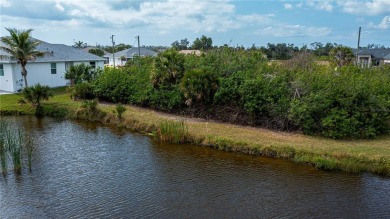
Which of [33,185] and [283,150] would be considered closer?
[33,185]

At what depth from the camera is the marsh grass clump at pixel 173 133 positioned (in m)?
15.7

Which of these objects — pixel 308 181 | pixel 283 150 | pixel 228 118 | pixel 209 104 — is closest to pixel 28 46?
pixel 209 104

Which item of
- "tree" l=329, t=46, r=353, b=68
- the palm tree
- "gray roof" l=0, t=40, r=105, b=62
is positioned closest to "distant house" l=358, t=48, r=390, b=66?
"tree" l=329, t=46, r=353, b=68

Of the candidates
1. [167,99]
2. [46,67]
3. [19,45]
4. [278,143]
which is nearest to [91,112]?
[167,99]

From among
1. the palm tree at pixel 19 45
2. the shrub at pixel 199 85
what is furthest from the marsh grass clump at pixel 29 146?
the palm tree at pixel 19 45

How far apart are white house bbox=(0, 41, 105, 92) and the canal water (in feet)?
52.1

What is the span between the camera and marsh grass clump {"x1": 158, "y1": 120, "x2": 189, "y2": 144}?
1573 centimetres

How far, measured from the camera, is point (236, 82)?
18.5 metres

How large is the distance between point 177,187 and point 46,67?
23.8 m

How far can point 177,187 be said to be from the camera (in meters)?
10.8

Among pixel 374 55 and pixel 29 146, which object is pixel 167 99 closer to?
pixel 29 146

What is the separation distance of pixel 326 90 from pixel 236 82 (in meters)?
4.69

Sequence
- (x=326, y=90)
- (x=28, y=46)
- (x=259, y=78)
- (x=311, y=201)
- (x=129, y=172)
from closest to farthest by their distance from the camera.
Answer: (x=311, y=201)
(x=129, y=172)
(x=326, y=90)
(x=259, y=78)
(x=28, y=46)

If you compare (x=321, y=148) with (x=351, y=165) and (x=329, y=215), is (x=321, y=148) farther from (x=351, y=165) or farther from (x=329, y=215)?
(x=329, y=215)
